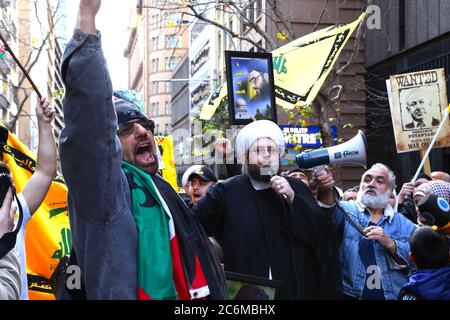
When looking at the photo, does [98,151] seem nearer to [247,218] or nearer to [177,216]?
[177,216]

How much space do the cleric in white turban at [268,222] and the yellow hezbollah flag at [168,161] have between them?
3.49 m

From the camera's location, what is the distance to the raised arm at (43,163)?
11.9ft

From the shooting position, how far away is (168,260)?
101 inches

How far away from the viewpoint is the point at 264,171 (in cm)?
440

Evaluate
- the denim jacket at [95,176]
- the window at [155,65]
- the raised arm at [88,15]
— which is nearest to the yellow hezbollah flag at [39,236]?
the denim jacket at [95,176]

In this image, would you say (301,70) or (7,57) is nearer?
(301,70)

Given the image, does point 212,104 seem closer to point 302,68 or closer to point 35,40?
point 302,68

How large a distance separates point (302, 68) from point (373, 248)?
3.87 meters

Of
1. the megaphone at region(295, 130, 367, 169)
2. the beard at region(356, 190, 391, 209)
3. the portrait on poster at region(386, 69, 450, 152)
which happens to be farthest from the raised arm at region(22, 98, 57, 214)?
the portrait on poster at region(386, 69, 450, 152)

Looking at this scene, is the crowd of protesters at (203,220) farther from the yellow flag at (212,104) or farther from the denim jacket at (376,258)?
the yellow flag at (212,104)

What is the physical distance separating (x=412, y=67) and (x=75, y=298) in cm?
1614

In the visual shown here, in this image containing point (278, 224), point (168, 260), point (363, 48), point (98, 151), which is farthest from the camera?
point (363, 48)

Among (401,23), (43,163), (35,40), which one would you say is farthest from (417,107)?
(401,23)
